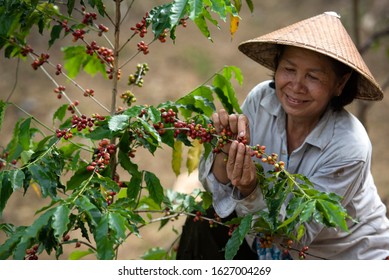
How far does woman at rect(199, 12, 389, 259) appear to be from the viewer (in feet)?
7.36

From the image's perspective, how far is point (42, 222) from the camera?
→ 1580mm

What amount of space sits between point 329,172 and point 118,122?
36.0 inches

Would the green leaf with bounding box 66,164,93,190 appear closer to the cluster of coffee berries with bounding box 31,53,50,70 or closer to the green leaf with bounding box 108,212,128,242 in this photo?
the green leaf with bounding box 108,212,128,242

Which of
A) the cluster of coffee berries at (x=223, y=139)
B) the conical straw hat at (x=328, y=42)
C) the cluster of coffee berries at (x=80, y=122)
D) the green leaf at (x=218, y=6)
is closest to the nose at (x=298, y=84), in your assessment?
the conical straw hat at (x=328, y=42)

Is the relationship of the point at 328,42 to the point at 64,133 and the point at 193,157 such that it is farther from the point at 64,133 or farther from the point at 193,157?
the point at 64,133

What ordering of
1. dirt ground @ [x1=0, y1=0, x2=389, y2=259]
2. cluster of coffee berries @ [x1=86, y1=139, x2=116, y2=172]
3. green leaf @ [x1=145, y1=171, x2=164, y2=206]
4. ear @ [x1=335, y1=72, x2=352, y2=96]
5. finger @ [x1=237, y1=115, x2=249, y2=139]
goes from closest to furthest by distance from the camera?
cluster of coffee berries @ [x1=86, y1=139, x2=116, y2=172] < finger @ [x1=237, y1=115, x2=249, y2=139] < green leaf @ [x1=145, y1=171, x2=164, y2=206] < ear @ [x1=335, y1=72, x2=352, y2=96] < dirt ground @ [x1=0, y1=0, x2=389, y2=259]

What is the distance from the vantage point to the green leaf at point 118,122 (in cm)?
181

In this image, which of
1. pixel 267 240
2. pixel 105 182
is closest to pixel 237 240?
pixel 267 240

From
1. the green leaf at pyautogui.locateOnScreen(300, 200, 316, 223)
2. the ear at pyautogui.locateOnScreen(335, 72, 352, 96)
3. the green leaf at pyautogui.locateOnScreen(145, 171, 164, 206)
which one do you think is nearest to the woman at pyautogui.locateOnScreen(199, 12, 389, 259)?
the ear at pyautogui.locateOnScreen(335, 72, 352, 96)

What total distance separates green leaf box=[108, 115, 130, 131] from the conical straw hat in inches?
28.8

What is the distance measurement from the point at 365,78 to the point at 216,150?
0.74 metres

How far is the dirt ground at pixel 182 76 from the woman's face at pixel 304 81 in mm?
2442

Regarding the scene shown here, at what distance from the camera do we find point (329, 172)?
7.67 ft
